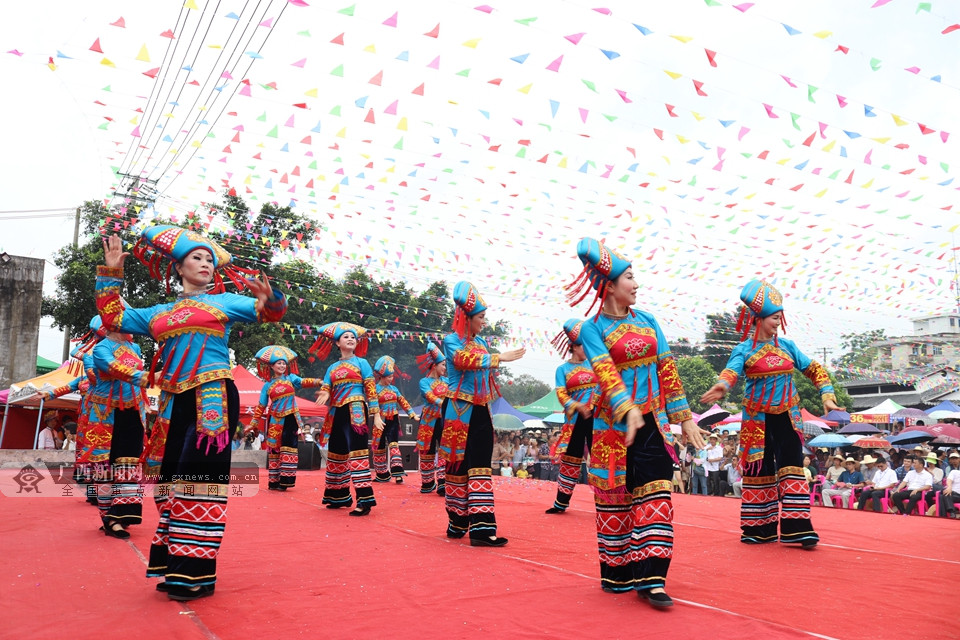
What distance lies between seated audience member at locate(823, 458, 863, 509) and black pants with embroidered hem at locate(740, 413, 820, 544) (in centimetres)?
612

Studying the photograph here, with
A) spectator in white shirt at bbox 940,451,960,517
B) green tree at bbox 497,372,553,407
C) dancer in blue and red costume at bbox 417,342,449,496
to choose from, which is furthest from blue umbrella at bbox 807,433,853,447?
green tree at bbox 497,372,553,407

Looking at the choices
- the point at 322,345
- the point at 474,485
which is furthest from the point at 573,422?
the point at 322,345

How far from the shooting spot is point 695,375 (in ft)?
133

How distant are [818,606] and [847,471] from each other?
8.93 meters

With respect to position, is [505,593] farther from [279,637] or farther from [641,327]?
[641,327]

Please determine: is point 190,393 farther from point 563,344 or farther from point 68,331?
point 68,331

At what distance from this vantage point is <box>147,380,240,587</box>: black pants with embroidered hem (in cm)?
373

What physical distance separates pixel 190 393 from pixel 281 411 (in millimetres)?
6461

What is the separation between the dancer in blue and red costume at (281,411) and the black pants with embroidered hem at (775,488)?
607 cm

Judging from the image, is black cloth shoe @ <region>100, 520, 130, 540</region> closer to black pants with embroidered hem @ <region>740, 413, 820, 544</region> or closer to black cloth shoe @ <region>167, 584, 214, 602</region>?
black cloth shoe @ <region>167, 584, 214, 602</region>

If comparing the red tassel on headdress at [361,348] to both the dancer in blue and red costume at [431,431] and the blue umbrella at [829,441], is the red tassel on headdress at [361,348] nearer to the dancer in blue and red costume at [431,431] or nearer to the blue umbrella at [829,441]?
the dancer in blue and red costume at [431,431]

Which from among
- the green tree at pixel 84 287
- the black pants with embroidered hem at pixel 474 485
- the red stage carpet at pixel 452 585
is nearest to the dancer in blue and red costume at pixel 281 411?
the red stage carpet at pixel 452 585

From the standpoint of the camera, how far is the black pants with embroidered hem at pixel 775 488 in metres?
5.89

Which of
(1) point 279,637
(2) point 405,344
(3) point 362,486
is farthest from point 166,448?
(2) point 405,344
